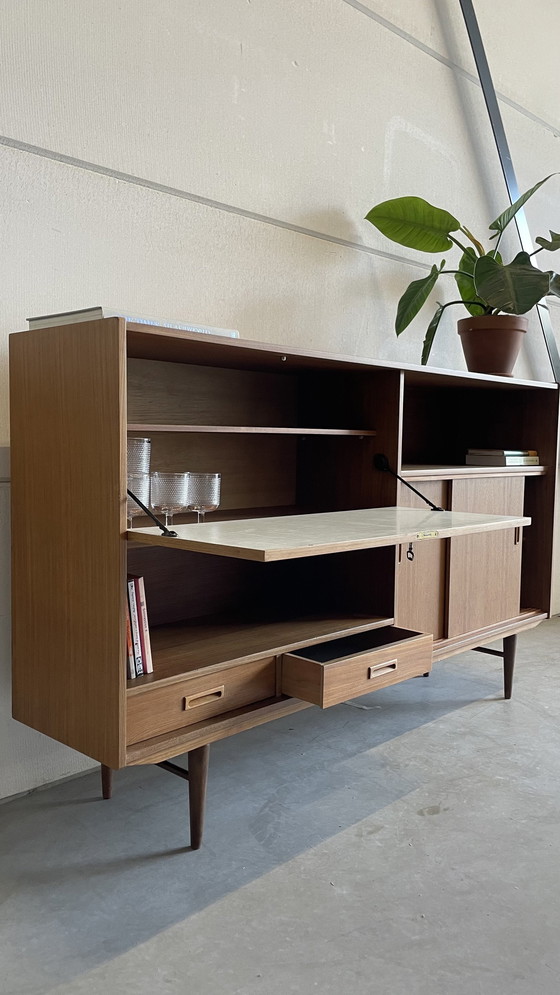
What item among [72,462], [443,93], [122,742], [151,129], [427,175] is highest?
[443,93]

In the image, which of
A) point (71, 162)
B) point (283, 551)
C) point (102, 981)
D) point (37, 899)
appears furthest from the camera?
point (71, 162)

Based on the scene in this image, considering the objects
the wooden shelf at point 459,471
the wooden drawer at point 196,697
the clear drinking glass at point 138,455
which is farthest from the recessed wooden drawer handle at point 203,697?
the wooden shelf at point 459,471

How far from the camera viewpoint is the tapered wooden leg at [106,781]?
6.95 feet

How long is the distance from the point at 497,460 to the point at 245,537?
1726 millimetres

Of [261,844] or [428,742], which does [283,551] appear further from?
[428,742]

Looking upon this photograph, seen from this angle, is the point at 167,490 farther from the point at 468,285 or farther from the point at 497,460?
the point at 468,285

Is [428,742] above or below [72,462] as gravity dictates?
below

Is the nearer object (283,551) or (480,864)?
(283,551)

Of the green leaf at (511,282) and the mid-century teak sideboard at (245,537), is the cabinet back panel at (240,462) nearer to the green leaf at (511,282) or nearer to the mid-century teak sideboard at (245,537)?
the mid-century teak sideboard at (245,537)

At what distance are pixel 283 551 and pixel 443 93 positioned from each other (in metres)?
2.82

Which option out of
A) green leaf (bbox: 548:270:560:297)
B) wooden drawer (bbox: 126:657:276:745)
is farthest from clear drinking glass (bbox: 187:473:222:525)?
green leaf (bbox: 548:270:560:297)

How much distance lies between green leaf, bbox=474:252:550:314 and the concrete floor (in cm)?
157

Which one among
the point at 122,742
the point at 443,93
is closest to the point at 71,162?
the point at 122,742

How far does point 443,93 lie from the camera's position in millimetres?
3498
